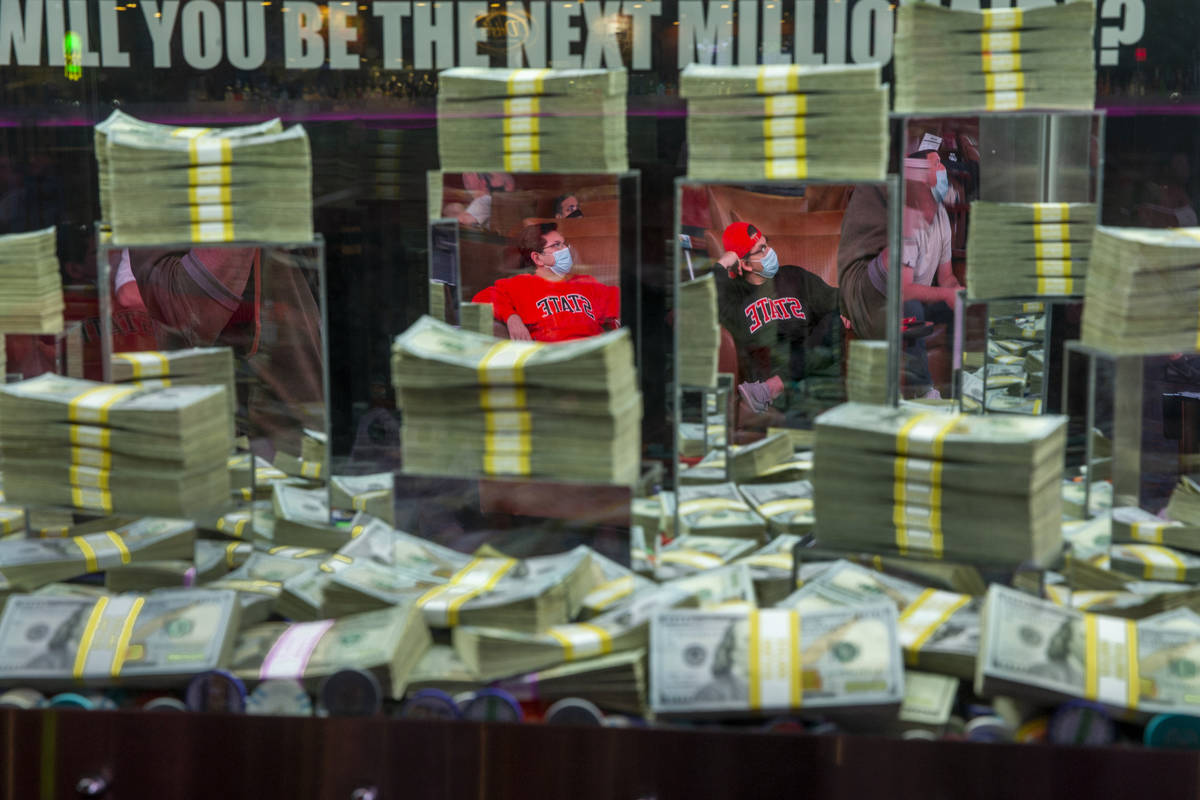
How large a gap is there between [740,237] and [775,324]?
0.87 feet

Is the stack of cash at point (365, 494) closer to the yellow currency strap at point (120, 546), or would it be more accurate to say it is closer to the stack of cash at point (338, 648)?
the stack of cash at point (338, 648)

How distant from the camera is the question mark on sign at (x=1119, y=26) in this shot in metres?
3.26

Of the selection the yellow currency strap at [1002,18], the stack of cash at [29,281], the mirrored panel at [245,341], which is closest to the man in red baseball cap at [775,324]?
the yellow currency strap at [1002,18]

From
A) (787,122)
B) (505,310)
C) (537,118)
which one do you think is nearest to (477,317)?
(505,310)

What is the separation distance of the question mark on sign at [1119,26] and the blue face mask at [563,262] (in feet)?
4.49

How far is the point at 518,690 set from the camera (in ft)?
9.48

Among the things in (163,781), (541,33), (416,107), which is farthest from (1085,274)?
(163,781)

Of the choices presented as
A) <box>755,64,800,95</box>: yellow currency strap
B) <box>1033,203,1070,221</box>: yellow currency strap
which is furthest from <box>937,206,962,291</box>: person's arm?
<box>755,64,800,95</box>: yellow currency strap

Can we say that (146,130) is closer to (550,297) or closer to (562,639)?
(550,297)

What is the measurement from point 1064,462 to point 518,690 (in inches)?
52.0

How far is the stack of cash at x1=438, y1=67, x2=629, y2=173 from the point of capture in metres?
3.15

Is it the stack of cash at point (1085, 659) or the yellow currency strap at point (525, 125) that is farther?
the yellow currency strap at point (525, 125)

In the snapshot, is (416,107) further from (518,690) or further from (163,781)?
(163,781)

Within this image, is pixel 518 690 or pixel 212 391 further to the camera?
pixel 212 391
